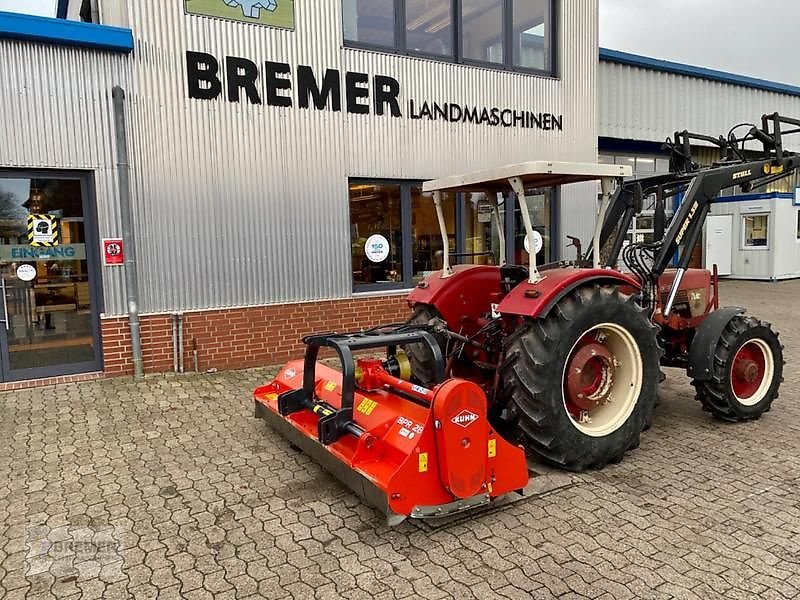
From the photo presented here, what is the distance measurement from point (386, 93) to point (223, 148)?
7.90 ft

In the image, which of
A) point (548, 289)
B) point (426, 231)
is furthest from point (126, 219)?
point (548, 289)

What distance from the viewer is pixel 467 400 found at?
3381 millimetres

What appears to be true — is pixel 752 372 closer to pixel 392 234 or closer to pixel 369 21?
pixel 392 234

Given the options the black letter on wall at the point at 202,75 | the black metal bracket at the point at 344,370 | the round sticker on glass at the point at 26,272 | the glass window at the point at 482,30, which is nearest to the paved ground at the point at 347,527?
the black metal bracket at the point at 344,370

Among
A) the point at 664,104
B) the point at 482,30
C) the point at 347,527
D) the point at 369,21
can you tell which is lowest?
the point at 347,527

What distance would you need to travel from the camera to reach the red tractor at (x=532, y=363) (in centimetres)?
341

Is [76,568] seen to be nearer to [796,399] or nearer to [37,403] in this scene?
[37,403]

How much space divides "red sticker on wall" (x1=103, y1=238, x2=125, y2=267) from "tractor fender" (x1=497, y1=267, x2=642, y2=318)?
462 centimetres

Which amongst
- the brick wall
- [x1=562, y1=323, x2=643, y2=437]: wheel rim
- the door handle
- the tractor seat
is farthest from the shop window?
[x1=562, y1=323, x2=643, y2=437]: wheel rim

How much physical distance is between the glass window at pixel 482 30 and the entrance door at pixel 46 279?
5.69 metres

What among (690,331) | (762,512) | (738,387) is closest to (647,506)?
(762,512)

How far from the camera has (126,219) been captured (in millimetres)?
6797

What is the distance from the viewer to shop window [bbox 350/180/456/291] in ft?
27.6

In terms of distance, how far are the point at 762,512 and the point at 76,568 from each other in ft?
12.6
